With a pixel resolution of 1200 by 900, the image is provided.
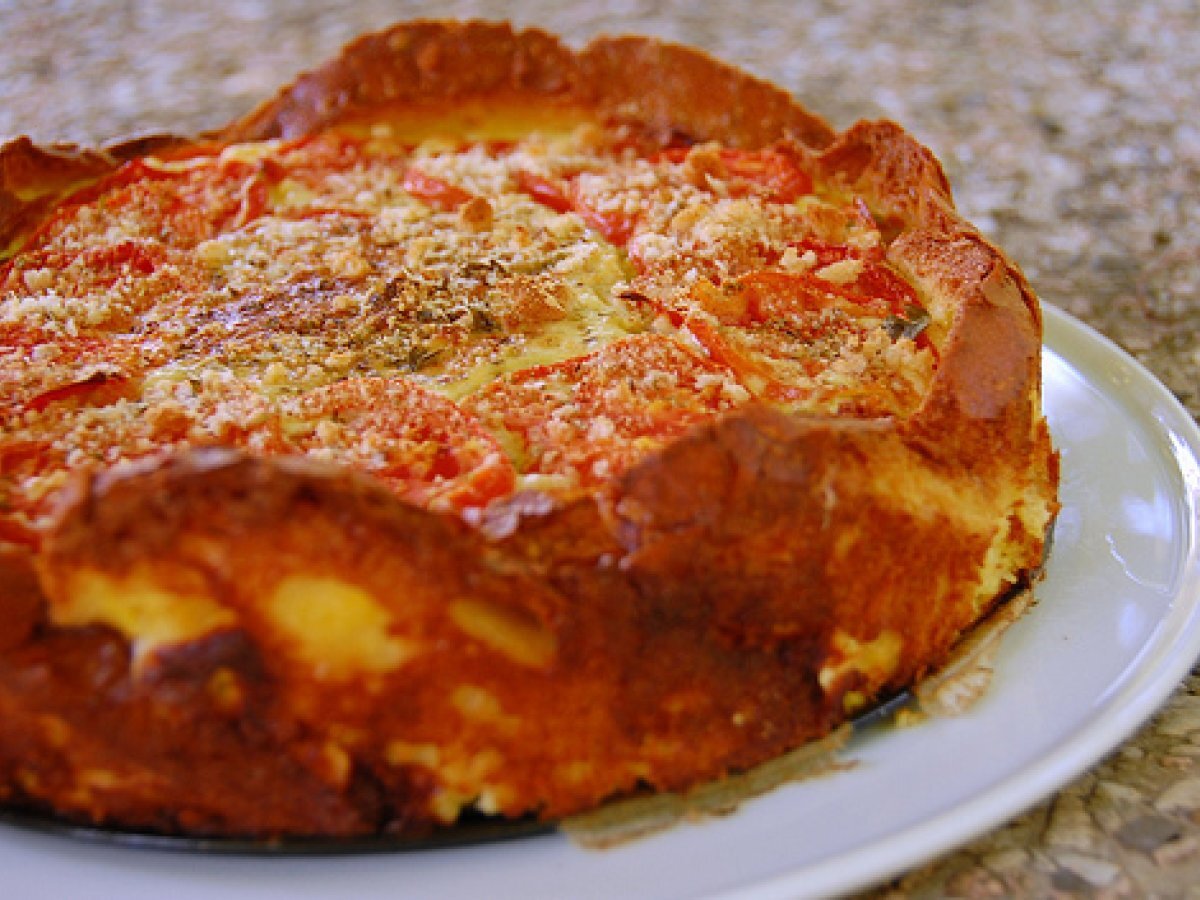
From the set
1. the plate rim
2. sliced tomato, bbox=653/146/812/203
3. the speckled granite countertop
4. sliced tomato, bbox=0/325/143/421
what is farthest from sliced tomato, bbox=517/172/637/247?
the speckled granite countertop

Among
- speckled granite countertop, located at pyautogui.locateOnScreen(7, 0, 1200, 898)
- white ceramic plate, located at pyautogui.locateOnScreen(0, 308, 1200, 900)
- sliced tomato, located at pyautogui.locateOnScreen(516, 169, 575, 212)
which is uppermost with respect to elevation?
sliced tomato, located at pyautogui.locateOnScreen(516, 169, 575, 212)

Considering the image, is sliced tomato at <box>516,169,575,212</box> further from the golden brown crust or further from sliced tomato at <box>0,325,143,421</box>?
sliced tomato at <box>0,325,143,421</box>

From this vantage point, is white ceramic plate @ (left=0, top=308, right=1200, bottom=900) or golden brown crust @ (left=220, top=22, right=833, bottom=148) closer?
white ceramic plate @ (left=0, top=308, right=1200, bottom=900)

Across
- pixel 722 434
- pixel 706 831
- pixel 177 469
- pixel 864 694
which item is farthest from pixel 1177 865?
pixel 177 469

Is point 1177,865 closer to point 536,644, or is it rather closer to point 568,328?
point 536,644

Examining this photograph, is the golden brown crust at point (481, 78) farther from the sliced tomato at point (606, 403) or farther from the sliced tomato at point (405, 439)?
the sliced tomato at point (405, 439)

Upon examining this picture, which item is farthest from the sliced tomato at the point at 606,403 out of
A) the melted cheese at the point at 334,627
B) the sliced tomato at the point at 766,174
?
the sliced tomato at the point at 766,174

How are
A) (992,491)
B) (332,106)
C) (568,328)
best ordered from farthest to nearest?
(332,106) < (568,328) < (992,491)
